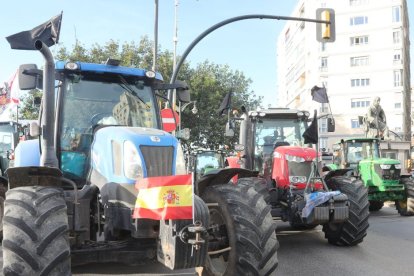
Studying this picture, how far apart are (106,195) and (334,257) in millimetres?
4327

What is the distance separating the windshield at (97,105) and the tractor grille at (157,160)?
1050 millimetres

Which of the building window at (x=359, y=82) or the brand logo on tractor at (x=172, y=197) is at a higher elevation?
the building window at (x=359, y=82)

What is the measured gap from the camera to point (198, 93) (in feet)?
95.6

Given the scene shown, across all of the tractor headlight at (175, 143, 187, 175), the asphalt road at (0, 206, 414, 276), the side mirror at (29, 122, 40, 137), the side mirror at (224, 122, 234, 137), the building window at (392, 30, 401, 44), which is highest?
the building window at (392, 30, 401, 44)

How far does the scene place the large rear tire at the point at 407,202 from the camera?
546 inches

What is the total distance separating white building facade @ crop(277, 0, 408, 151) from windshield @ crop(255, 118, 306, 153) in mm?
51790

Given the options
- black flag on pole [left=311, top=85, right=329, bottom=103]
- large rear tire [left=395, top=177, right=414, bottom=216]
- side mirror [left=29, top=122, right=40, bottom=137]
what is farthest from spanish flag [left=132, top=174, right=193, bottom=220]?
large rear tire [left=395, top=177, right=414, bottom=216]

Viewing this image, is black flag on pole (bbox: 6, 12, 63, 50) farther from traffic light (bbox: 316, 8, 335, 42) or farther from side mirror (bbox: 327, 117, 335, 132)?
traffic light (bbox: 316, 8, 335, 42)

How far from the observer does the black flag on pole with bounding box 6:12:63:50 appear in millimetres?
5219

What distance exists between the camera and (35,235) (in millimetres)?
4219

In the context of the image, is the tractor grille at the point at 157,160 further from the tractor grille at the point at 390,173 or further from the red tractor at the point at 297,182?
the tractor grille at the point at 390,173

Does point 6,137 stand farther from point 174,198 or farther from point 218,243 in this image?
point 174,198

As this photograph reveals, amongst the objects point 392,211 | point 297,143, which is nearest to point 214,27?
point 297,143

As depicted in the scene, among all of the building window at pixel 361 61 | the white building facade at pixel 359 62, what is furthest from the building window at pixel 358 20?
the building window at pixel 361 61
